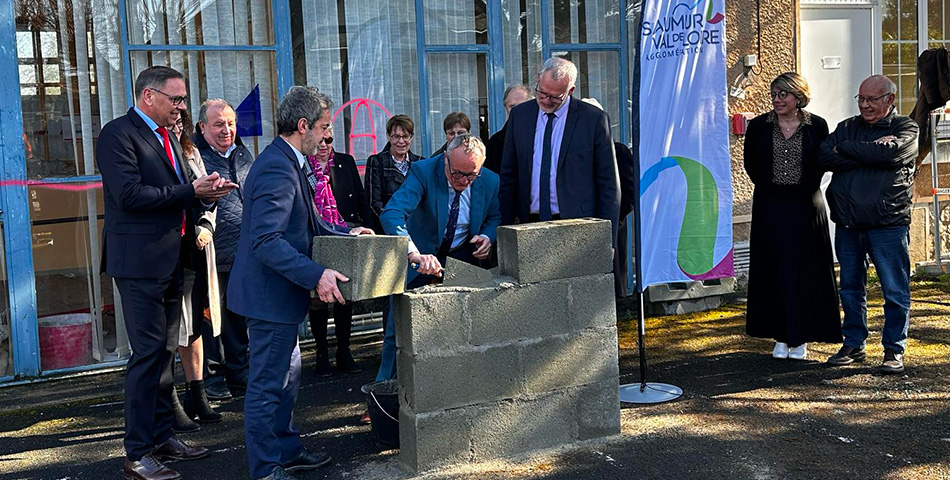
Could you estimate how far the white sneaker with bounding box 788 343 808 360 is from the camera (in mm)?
6641

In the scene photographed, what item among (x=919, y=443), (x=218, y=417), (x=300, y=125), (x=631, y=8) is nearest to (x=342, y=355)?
(x=218, y=417)

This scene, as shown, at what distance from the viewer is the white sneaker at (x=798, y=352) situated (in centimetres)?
664

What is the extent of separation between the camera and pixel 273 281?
4.40 metres

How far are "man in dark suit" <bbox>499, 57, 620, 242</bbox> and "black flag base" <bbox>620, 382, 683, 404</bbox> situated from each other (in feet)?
3.53

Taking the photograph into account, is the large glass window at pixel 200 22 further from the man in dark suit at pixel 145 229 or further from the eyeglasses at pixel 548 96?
the eyeglasses at pixel 548 96

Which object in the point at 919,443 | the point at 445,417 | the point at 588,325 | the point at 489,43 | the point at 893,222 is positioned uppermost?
the point at 489,43

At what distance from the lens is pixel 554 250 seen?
4.83m

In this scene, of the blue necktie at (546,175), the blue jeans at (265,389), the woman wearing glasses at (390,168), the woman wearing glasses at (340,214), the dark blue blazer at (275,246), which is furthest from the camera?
the woman wearing glasses at (390,168)

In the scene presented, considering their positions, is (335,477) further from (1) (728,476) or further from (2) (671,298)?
(2) (671,298)

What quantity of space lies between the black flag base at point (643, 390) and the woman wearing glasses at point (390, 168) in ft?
6.80

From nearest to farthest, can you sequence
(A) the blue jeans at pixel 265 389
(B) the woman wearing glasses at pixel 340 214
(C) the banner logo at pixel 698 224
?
(A) the blue jeans at pixel 265 389, (C) the banner logo at pixel 698 224, (B) the woman wearing glasses at pixel 340 214

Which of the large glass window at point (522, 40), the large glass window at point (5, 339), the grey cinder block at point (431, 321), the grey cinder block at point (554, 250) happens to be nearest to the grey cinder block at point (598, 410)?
the grey cinder block at point (554, 250)

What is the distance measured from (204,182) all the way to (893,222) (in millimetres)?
4408

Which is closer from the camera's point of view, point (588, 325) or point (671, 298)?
point (588, 325)
